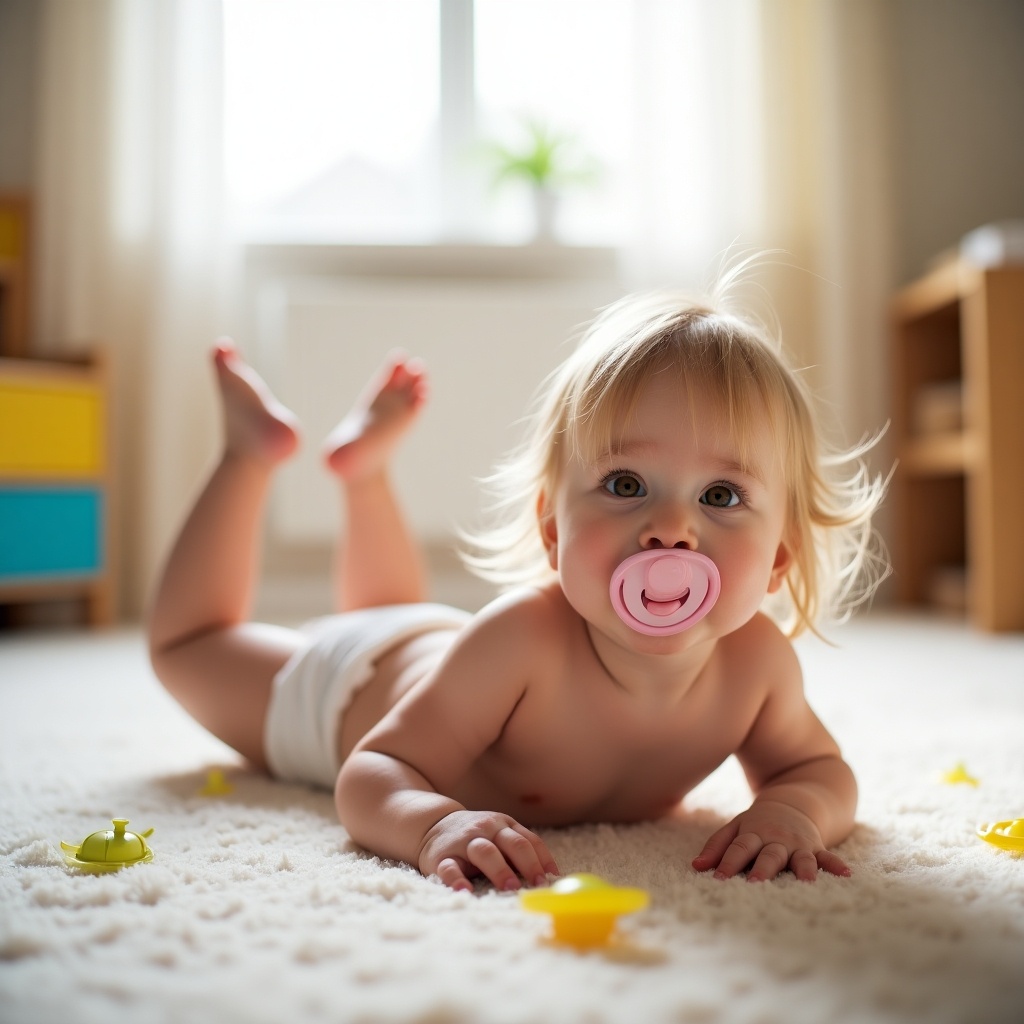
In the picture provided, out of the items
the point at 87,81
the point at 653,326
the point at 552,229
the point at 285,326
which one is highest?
the point at 87,81

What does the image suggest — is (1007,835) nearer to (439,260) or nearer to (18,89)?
(439,260)

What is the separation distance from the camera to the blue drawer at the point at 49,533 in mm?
2102

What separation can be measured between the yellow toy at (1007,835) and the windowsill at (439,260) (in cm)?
208

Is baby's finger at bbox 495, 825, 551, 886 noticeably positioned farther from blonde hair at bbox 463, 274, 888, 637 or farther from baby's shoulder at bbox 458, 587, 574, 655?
blonde hair at bbox 463, 274, 888, 637

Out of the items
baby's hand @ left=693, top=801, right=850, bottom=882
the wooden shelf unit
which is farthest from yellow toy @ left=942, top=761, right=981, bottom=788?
the wooden shelf unit

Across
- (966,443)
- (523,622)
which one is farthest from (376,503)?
(966,443)

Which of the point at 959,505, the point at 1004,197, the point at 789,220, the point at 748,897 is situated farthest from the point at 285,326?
the point at 748,897

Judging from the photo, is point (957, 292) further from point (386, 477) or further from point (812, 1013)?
point (812, 1013)

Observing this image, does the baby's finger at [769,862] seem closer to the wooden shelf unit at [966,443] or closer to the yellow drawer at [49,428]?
the wooden shelf unit at [966,443]

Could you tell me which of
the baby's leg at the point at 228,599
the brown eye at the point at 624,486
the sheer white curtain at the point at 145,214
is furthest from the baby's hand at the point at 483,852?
the sheer white curtain at the point at 145,214

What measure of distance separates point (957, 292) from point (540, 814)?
5.59 feet

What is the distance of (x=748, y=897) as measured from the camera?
23.2 inches

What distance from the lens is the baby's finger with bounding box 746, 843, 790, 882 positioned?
63cm

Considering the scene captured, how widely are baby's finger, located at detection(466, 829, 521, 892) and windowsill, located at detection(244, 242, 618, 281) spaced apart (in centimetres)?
215
